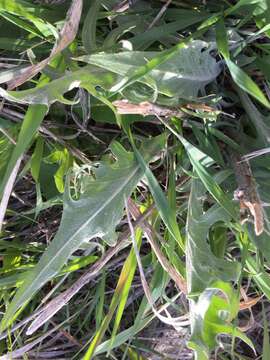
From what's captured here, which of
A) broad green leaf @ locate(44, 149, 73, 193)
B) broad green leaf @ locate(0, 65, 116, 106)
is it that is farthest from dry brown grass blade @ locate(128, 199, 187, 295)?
broad green leaf @ locate(0, 65, 116, 106)

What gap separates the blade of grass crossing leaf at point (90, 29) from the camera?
668 millimetres

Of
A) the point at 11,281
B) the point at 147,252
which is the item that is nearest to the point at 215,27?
the point at 147,252

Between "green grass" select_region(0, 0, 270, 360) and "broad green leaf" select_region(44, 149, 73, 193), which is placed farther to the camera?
"broad green leaf" select_region(44, 149, 73, 193)

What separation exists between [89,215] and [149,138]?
0.15 m

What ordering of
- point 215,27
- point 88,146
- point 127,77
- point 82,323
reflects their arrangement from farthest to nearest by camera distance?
point 82,323 < point 88,146 < point 215,27 < point 127,77

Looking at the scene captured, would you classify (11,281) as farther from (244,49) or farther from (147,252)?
(244,49)

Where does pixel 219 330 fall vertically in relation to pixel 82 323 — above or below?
above

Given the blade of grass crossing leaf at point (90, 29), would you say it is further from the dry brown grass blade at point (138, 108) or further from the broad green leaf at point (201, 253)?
the broad green leaf at point (201, 253)

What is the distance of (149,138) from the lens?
76cm

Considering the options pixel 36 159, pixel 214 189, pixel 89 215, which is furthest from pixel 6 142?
pixel 214 189

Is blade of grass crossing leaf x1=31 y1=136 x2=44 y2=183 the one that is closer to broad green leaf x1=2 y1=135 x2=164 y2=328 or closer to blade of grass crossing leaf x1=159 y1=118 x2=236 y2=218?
broad green leaf x1=2 y1=135 x2=164 y2=328

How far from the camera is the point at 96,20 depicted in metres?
0.70

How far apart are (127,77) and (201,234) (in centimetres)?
23

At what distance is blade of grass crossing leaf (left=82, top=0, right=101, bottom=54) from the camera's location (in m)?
0.67
